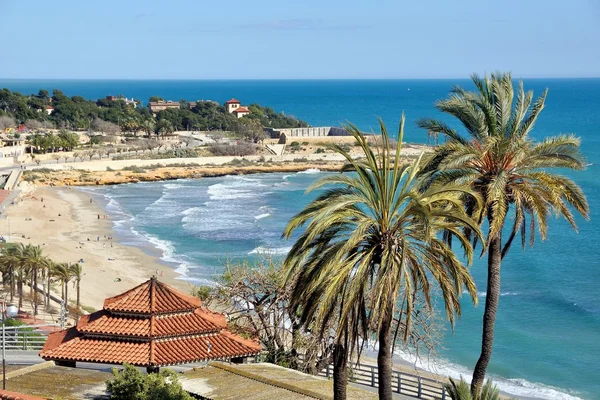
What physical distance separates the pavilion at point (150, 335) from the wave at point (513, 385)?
15.1 metres

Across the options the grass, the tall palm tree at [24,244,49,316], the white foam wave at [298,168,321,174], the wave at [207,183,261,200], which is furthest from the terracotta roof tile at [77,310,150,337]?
the white foam wave at [298,168,321,174]

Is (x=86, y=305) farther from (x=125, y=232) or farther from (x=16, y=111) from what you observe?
(x=16, y=111)

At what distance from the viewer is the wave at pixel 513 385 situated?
3066 centimetres

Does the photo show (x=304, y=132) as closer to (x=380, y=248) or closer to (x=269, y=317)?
(x=269, y=317)

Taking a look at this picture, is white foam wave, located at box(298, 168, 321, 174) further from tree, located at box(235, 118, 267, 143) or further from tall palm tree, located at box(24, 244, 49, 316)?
tall palm tree, located at box(24, 244, 49, 316)

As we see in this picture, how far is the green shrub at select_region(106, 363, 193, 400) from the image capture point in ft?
48.2

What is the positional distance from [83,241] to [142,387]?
1806 inches

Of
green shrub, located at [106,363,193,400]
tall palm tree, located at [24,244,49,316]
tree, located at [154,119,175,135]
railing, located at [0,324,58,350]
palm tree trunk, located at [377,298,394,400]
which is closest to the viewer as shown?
palm tree trunk, located at [377,298,394,400]

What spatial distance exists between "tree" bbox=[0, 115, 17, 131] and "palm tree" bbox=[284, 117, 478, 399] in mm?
114812

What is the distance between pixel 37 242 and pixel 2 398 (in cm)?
4704

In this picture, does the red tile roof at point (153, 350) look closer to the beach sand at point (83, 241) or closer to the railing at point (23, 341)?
the railing at point (23, 341)

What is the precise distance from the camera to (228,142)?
395ft

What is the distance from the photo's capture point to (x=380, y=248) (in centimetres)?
1291

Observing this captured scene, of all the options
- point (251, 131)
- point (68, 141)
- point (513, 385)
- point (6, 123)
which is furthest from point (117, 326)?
point (6, 123)
